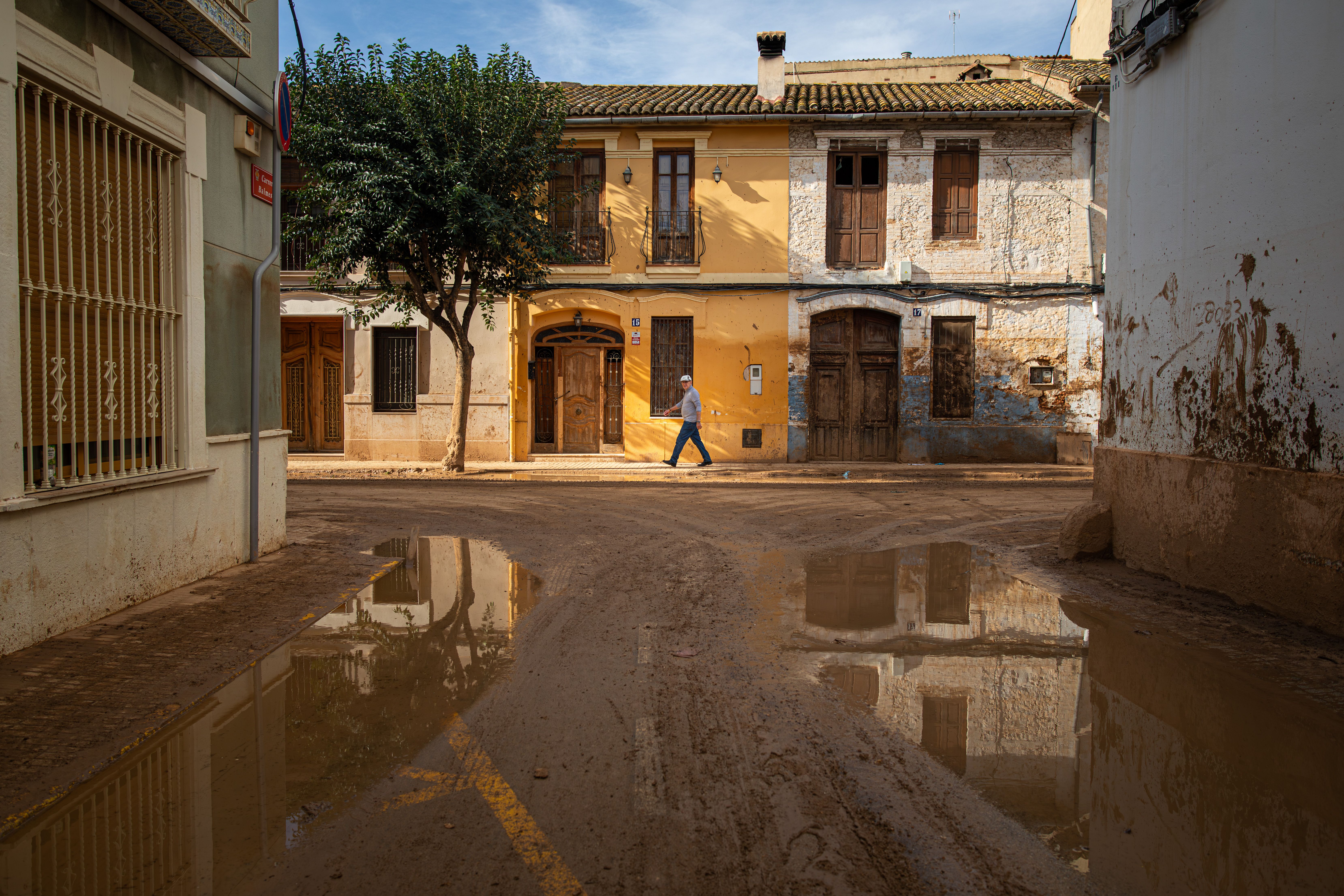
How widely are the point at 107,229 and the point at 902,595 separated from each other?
5.79 metres

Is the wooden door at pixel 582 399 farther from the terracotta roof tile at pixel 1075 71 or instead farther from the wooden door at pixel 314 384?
the terracotta roof tile at pixel 1075 71

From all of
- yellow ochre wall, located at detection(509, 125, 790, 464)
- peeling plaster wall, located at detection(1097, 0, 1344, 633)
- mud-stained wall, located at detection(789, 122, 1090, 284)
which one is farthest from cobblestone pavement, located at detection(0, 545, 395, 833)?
mud-stained wall, located at detection(789, 122, 1090, 284)

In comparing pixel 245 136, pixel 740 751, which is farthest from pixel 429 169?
pixel 740 751

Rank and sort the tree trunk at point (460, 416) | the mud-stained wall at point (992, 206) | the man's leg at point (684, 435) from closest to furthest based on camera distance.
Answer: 1. the tree trunk at point (460, 416)
2. the man's leg at point (684, 435)
3. the mud-stained wall at point (992, 206)

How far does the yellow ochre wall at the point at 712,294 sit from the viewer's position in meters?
17.6

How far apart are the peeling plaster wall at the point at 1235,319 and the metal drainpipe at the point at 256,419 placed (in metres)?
7.02

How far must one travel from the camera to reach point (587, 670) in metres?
4.29

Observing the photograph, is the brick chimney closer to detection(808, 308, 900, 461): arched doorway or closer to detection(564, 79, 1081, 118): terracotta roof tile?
detection(564, 79, 1081, 118): terracotta roof tile

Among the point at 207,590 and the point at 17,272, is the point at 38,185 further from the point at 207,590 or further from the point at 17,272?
the point at 207,590

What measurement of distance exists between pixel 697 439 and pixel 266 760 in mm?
13217

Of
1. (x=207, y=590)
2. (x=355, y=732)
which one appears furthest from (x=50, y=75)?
(x=355, y=732)

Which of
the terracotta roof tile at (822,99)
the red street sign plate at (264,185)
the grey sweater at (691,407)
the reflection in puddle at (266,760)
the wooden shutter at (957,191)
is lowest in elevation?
the reflection in puddle at (266,760)

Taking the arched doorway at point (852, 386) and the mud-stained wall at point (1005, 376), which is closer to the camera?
the mud-stained wall at point (1005, 376)

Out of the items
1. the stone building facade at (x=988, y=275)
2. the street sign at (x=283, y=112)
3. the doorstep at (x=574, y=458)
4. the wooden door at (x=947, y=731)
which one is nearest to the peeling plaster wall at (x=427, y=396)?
the doorstep at (x=574, y=458)
